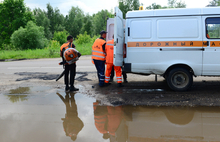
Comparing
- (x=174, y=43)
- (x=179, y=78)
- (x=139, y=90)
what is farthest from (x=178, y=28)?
(x=139, y=90)

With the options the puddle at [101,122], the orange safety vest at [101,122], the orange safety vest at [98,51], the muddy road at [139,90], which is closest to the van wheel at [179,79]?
the muddy road at [139,90]

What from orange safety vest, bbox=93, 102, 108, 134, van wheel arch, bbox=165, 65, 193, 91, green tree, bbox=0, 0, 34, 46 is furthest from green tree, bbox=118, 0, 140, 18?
orange safety vest, bbox=93, 102, 108, 134

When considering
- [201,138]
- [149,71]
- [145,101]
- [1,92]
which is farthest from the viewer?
[1,92]

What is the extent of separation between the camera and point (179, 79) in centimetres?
591

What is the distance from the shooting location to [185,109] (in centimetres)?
457

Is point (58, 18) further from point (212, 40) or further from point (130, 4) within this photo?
point (212, 40)

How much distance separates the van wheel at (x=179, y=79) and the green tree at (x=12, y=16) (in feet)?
132

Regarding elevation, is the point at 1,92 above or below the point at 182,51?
below

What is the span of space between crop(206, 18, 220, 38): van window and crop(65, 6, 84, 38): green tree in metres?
70.8

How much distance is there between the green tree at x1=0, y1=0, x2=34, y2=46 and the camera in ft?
130

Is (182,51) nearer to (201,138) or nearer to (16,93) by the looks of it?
(201,138)

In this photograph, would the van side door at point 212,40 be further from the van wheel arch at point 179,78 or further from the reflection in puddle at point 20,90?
the reflection in puddle at point 20,90

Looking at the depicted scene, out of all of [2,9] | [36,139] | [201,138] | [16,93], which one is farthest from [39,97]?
[2,9]

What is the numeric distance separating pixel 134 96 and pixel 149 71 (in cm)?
95
